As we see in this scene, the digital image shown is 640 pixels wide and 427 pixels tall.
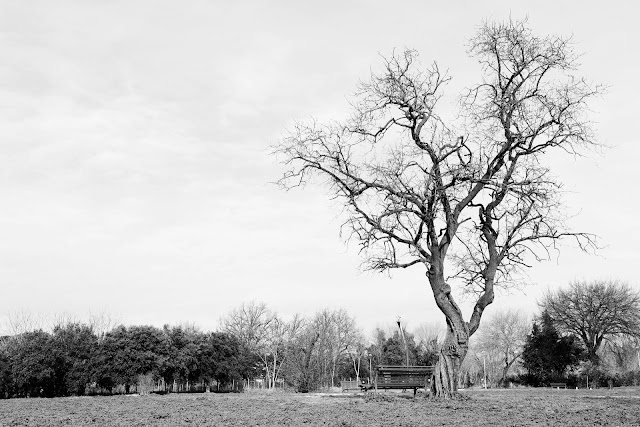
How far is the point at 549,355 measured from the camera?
4388cm

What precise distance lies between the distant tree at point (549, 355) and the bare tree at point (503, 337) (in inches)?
1429

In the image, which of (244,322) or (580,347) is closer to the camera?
(580,347)

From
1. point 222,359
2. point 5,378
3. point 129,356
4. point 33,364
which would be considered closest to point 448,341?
point 129,356

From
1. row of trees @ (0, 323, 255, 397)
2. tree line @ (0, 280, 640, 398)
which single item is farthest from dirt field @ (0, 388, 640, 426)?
row of trees @ (0, 323, 255, 397)

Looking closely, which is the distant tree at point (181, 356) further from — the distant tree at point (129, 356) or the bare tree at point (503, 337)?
the bare tree at point (503, 337)

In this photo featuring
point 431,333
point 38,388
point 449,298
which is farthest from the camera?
point 431,333

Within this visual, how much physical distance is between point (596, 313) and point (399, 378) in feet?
108

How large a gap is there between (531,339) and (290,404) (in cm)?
3542

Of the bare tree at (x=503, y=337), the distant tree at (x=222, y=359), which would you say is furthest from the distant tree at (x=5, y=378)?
the bare tree at (x=503, y=337)

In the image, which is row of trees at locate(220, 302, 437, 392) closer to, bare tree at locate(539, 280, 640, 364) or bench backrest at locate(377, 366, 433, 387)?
bare tree at locate(539, 280, 640, 364)

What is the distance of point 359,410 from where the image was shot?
1395 cm

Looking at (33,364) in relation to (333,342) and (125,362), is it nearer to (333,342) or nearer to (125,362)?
(125,362)

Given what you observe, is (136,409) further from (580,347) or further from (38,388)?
(580,347)

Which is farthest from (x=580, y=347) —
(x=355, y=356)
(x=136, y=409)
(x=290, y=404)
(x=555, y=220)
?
(x=136, y=409)
